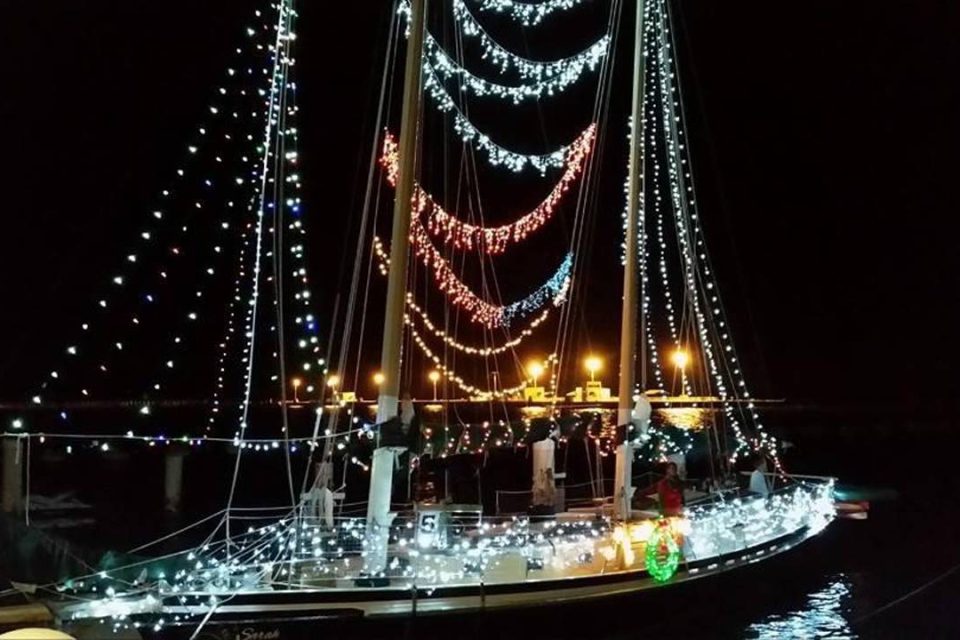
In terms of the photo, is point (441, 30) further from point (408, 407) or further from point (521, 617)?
point (521, 617)

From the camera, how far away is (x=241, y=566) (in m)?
13.1

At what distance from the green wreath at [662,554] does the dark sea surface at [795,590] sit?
1.30 feet

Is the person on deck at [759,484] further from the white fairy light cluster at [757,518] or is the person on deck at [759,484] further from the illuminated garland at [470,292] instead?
the illuminated garland at [470,292]

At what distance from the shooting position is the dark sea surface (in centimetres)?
1391

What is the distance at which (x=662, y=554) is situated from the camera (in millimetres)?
15648

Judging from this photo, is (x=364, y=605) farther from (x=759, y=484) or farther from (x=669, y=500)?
(x=759, y=484)

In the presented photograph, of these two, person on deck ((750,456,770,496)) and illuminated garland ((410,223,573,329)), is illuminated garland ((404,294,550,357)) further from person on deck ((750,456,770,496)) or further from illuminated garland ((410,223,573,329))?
person on deck ((750,456,770,496))

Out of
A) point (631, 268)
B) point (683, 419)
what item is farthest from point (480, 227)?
point (683, 419)

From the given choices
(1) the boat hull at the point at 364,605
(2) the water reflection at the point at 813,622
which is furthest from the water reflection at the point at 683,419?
(1) the boat hull at the point at 364,605

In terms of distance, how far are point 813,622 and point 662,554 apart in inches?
187

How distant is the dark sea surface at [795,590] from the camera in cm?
1391

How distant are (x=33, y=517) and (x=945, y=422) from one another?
11768cm

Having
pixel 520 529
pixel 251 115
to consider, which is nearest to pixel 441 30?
pixel 251 115

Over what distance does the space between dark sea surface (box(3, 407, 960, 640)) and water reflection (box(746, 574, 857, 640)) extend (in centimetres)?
3
